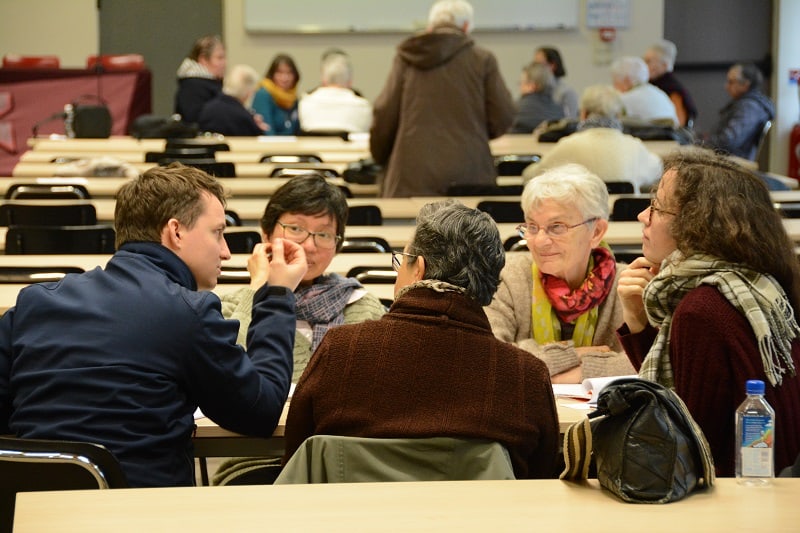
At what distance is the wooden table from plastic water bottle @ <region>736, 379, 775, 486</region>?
0.10 ft

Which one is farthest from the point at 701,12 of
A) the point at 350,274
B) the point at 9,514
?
the point at 9,514

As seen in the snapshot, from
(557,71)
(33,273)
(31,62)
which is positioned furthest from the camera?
(31,62)


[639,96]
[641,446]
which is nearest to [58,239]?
[641,446]

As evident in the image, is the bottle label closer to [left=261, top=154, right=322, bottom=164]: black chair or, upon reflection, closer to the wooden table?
the wooden table

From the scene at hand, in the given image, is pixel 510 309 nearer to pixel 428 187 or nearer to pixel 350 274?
pixel 350 274

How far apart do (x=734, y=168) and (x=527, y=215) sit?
972mm

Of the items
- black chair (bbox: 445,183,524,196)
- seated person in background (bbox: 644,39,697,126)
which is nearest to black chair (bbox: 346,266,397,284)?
black chair (bbox: 445,183,524,196)

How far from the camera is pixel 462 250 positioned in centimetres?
252

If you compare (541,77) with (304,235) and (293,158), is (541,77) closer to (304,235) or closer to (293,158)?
(293,158)

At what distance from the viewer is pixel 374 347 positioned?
7.78ft

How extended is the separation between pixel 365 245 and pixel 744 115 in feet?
23.3

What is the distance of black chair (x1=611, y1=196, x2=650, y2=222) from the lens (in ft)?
19.6

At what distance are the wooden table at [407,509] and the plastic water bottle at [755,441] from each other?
3cm

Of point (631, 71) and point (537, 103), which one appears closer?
point (631, 71)
